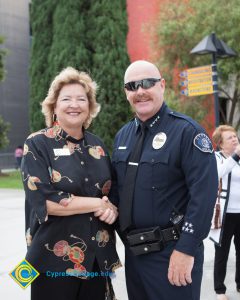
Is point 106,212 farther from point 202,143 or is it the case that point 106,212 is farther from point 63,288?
point 202,143

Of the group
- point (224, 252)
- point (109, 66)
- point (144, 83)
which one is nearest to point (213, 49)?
point (224, 252)

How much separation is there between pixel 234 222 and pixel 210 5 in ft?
36.9

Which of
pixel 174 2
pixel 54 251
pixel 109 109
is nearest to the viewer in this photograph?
pixel 54 251

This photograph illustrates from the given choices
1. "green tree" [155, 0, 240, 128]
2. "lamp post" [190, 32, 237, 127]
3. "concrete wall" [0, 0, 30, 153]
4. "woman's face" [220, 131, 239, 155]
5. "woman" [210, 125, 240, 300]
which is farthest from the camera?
"concrete wall" [0, 0, 30, 153]

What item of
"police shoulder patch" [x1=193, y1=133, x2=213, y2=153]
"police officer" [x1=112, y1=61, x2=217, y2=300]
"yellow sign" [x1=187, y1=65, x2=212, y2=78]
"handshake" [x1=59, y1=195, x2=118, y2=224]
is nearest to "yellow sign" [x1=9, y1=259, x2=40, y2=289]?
"handshake" [x1=59, y1=195, x2=118, y2=224]

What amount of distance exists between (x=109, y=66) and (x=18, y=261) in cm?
1268

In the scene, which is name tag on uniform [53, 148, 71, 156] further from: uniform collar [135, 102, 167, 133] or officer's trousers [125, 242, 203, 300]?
officer's trousers [125, 242, 203, 300]

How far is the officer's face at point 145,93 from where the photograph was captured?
7.85 feet

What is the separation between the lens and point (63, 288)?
240 centimetres

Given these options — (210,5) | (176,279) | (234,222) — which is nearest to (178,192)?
(176,279)

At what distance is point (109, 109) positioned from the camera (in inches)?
661

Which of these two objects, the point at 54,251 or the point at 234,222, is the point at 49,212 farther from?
the point at 234,222

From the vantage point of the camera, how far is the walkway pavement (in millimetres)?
4117

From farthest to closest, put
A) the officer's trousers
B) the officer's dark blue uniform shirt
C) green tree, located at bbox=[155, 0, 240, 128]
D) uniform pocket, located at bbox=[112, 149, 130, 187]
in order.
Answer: green tree, located at bbox=[155, 0, 240, 128]
uniform pocket, located at bbox=[112, 149, 130, 187]
the officer's trousers
the officer's dark blue uniform shirt
